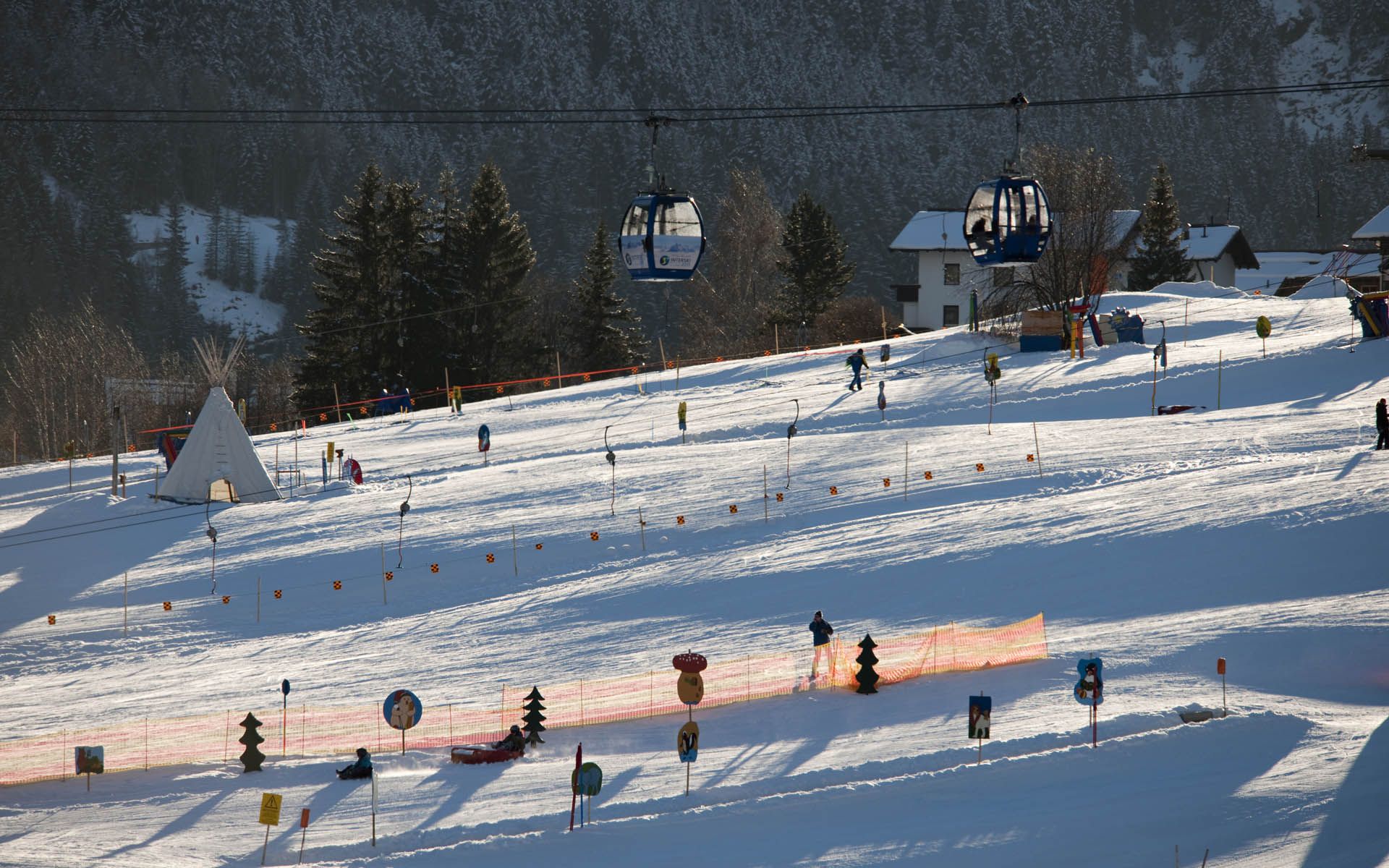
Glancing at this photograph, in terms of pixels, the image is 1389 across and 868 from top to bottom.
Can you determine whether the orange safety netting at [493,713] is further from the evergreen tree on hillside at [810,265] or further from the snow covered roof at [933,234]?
the snow covered roof at [933,234]

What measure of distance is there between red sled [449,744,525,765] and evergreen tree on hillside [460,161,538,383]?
41837mm

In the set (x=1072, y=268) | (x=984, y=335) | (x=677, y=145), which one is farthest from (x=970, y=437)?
(x=677, y=145)

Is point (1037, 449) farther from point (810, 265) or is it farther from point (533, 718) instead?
point (810, 265)

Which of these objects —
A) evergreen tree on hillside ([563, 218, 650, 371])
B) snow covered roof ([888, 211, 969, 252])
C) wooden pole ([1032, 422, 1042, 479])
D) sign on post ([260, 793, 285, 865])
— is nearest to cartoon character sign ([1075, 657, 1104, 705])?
sign on post ([260, 793, 285, 865])

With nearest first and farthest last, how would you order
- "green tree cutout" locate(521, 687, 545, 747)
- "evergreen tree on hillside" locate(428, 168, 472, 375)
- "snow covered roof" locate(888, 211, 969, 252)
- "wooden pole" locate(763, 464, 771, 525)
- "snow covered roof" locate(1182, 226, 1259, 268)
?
"green tree cutout" locate(521, 687, 545, 747) → "wooden pole" locate(763, 464, 771, 525) → "evergreen tree on hillside" locate(428, 168, 472, 375) → "snow covered roof" locate(888, 211, 969, 252) → "snow covered roof" locate(1182, 226, 1259, 268)

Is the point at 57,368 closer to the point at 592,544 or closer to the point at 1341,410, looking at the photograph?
the point at 592,544

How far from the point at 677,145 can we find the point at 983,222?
131584 millimetres

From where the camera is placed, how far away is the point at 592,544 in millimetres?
23516

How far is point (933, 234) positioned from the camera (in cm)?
6738

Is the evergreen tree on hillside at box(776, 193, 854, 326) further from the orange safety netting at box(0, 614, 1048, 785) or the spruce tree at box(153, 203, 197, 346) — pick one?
the spruce tree at box(153, 203, 197, 346)

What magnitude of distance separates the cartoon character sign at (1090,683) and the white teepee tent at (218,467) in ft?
70.5

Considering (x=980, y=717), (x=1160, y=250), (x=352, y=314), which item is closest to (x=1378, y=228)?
(x=1160, y=250)

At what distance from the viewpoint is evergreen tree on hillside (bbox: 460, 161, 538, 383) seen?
183 feet

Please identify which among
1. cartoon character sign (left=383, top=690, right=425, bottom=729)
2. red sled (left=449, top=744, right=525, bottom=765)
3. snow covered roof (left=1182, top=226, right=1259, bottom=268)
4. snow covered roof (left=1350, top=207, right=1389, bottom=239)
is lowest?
red sled (left=449, top=744, right=525, bottom=765)
